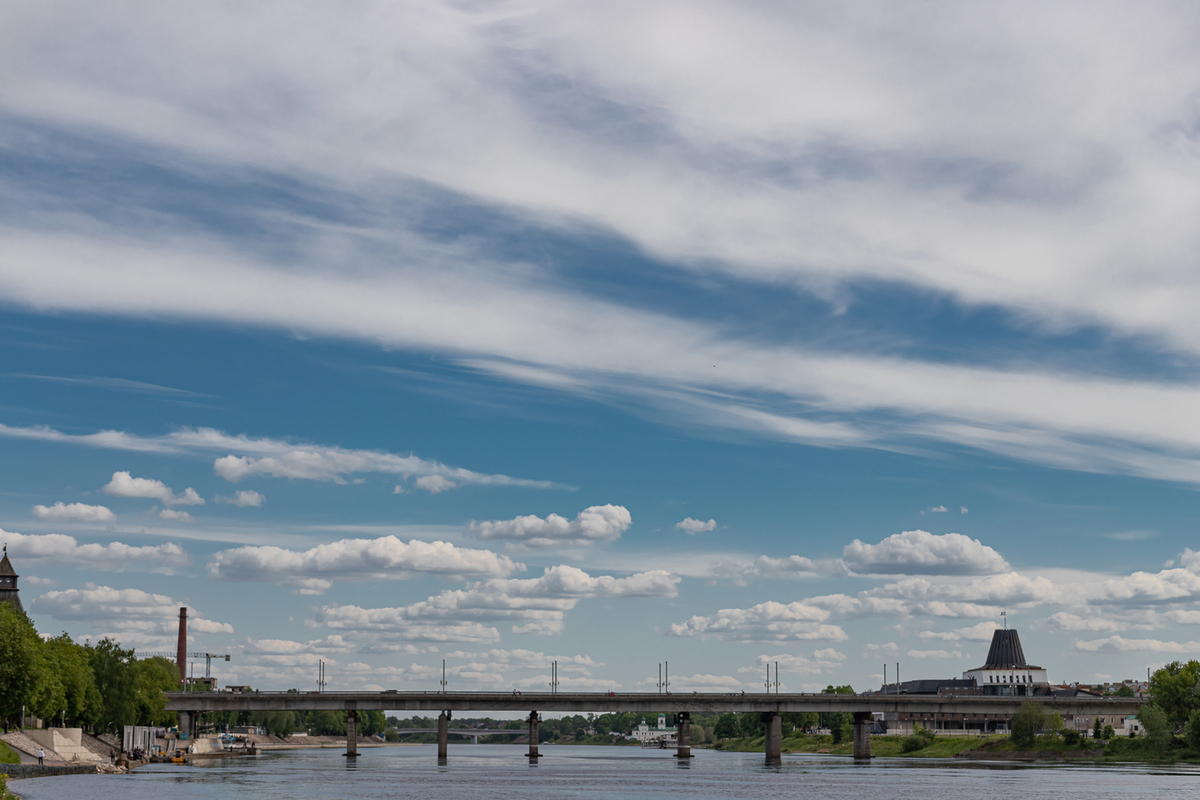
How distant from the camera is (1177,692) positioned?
588 feet

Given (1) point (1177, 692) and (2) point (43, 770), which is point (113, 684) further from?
(1) point (1177, 692)

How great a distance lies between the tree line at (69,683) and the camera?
403ft

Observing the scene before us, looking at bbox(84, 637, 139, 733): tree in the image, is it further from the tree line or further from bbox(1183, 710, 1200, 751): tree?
Result: bbox(1183, 710, 1200, 751): tree

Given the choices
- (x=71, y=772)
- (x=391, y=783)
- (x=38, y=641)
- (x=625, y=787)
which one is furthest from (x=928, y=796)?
(x=38, y=641)

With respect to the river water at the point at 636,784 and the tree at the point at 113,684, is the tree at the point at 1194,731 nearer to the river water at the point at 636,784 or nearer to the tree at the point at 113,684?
the river water at the point at 636,784

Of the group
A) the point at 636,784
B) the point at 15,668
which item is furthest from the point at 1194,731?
the point at 15,668

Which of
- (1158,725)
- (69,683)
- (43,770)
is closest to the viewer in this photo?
(43,770)

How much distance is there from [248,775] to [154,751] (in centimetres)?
5359

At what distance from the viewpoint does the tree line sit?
123 meters

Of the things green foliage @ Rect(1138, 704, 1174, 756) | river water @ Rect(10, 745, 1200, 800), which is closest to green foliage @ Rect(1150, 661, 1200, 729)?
green foliage @ Rect(1138, 704, 1174, 756)

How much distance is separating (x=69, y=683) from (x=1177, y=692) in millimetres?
158618

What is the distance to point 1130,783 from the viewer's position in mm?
122438

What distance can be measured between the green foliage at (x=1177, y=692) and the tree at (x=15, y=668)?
156691 mm

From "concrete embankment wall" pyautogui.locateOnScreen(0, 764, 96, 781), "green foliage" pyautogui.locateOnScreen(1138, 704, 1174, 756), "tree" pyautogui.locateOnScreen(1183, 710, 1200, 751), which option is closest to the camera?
"concrete embankment wall" pyautogui.locateOnScreen(0, 764, 96, 781)
